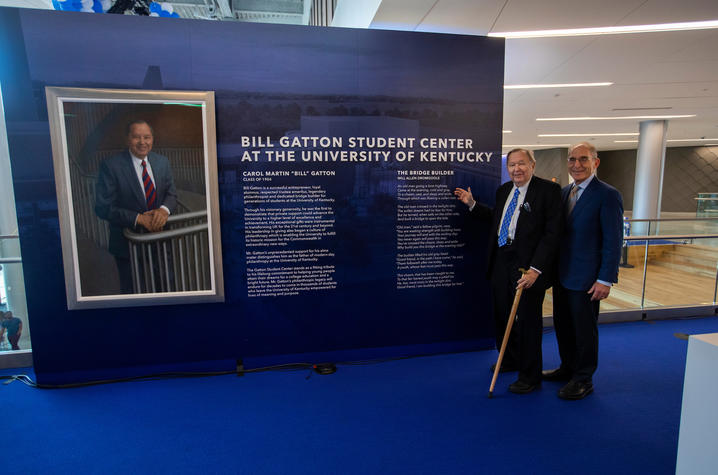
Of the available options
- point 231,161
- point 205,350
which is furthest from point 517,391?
point 231,161

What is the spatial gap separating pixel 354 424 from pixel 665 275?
6.00 m

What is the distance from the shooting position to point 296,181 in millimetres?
2896

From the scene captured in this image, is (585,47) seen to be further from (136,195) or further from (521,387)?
(136,195)

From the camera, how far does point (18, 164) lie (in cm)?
257

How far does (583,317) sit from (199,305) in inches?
108

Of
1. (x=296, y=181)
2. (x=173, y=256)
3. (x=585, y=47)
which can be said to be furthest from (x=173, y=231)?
(x=585, y=47)

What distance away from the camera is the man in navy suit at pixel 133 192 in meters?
2.64

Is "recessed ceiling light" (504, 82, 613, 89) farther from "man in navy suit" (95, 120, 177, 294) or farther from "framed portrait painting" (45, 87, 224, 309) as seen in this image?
"man in navy suit" (95, 120, 177, 294)

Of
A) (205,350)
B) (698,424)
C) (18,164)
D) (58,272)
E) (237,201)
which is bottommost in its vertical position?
(205,350)

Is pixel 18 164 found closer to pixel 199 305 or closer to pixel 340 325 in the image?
pixel 199 305

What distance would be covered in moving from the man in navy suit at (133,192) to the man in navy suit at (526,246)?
2.40m

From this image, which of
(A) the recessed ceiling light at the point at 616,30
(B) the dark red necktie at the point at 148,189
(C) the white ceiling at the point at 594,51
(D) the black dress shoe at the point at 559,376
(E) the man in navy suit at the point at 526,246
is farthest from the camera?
(A) the recessed ceiling light at the point at 616,30

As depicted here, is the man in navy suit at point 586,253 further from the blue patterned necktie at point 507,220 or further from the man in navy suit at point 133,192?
the man in navy suit at point 133,192

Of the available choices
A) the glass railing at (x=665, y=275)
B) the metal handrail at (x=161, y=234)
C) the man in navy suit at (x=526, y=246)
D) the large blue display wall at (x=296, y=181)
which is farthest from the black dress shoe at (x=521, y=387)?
the metal handrail at (x=161, y=234)
